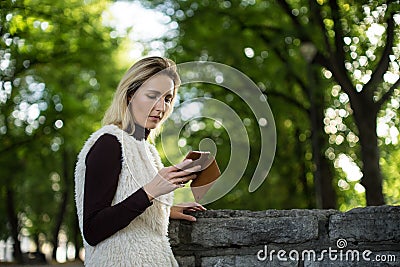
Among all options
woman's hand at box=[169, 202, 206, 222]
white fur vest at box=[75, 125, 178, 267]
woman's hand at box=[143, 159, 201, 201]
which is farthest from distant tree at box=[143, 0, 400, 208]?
woman's hand at box=[143, 159, 201, 201]

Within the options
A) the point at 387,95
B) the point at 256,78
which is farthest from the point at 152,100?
the point at 256,78

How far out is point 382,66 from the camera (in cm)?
920

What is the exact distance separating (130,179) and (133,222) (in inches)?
7.2

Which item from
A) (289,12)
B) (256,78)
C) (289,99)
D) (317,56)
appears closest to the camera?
(317,56)

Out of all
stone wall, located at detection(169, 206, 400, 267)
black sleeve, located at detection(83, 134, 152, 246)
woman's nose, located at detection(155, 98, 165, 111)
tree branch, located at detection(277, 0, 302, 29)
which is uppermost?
tree branch, located at detection(277, 0, 302, 29)

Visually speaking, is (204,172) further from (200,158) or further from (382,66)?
(382,66)

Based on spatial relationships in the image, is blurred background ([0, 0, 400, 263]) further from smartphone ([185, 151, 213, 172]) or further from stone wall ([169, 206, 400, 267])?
smartphone ([185, 151, 213, 172])

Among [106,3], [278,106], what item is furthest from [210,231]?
[106,3]

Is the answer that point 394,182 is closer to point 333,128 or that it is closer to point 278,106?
point 333,128

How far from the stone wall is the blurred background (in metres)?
5.54

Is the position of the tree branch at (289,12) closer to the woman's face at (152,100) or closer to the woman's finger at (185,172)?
the woman's face at (152,100)

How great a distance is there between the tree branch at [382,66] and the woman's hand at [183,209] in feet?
20.3

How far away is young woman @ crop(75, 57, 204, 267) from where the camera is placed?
246cm

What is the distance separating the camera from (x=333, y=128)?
504 inches
